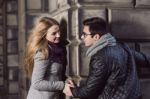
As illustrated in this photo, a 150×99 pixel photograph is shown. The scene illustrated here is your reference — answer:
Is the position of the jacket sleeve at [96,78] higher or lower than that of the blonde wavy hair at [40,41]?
lower

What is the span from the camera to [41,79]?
4250 mm

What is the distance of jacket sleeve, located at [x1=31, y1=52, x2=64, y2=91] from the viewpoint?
4.24m

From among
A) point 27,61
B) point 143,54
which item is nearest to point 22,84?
point 27,61

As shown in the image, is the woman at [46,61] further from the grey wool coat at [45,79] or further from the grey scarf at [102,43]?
the grey scarf at [102,43]

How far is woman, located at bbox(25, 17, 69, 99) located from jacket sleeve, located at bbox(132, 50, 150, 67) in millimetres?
708

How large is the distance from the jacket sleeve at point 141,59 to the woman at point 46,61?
2.32 ft

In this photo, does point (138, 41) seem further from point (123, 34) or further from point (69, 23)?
point (69, 23)

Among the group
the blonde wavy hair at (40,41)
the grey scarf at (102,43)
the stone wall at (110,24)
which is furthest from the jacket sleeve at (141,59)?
the blonde wavy hair at (40,41)

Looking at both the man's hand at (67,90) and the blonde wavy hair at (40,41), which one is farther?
the blonde wavy hair at (40,41)

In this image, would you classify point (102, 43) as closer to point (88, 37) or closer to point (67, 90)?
point (88, 37)

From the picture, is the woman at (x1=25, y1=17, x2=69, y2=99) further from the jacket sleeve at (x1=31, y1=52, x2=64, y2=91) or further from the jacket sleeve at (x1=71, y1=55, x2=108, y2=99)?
the jacket sleeve at (x1=71, y1=55, x2=108, y2=99)

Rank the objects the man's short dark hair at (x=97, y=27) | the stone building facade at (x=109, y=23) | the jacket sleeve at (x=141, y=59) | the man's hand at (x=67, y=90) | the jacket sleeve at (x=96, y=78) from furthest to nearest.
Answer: the stone building facade at (x=109, y=23) → the jacket sleeve at (x=141, y=59) → the man's hand at (x=67, y=90) → the man's short dark hair at (x=97, y=27) → the jacket sleeve at (x=96, y=78)

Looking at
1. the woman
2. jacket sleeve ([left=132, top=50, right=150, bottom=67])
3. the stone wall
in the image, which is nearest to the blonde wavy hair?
the woman

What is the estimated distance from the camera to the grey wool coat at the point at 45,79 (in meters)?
4.25
